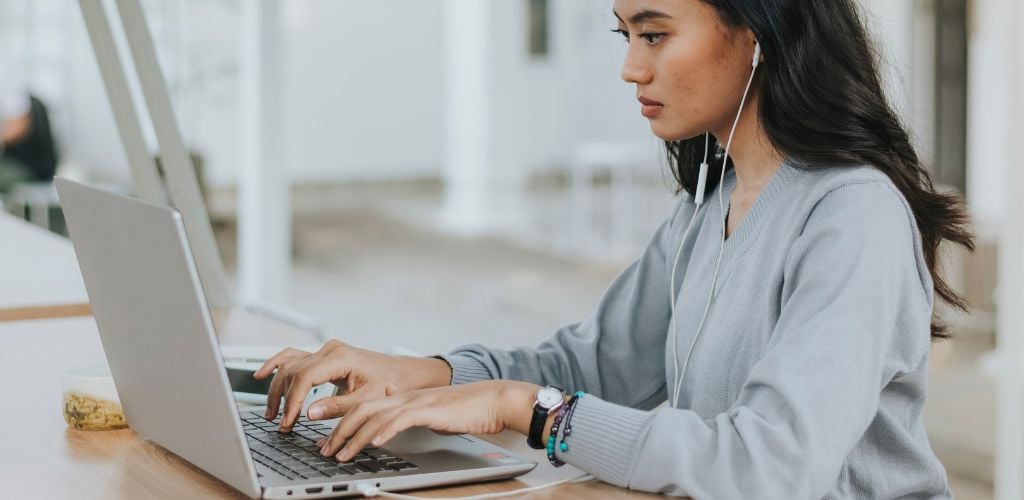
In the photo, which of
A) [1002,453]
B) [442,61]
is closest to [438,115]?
[442,61]

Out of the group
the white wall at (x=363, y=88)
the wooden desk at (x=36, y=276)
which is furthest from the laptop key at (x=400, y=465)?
the white wall at (x=363, y=88)

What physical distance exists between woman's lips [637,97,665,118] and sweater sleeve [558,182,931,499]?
22 cm

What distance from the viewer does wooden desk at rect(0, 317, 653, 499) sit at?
3.43 ft

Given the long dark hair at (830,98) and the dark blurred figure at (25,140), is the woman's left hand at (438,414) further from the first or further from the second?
the dark blurred figure at (25,140)

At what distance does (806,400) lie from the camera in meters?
1.00

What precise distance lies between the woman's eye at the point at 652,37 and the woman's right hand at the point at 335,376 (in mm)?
406

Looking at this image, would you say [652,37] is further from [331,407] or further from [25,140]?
[25,140]

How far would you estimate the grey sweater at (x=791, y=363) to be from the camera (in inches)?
39.4

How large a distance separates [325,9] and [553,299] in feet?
15.0

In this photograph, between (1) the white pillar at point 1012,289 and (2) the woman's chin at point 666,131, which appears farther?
(1) the white pillar at point 1012,289

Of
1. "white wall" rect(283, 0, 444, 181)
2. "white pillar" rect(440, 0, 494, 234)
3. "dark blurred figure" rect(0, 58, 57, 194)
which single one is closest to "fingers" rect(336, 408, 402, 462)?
"dark blurred figure" rect(0, 58, 57, 194)

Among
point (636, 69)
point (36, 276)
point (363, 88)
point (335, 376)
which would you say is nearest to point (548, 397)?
point (335, 376)

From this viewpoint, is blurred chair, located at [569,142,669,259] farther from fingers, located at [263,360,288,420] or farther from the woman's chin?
fingers, located at [263,360,288,420]

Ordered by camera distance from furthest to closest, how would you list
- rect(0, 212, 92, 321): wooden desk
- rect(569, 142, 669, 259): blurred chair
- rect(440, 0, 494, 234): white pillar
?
rect(440, 0, 494, 234): white pillar < rect(569, 142, 669, 259): blurred chair < rect(0, 212, 92, 321): wooden desk
